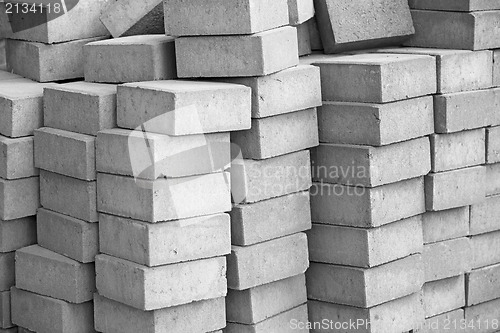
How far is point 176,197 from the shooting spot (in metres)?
4.22

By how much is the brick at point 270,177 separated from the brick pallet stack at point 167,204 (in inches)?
5.8

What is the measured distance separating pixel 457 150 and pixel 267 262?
1181 mm

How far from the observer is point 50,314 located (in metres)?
4.80

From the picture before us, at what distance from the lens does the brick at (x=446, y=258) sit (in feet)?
16.8

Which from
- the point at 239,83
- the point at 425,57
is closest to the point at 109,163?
the point at 239,83

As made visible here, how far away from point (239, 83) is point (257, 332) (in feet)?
3.77

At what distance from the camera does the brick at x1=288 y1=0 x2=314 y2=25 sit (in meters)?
4.95

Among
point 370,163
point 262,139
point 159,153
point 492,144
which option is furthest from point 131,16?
point 492,144

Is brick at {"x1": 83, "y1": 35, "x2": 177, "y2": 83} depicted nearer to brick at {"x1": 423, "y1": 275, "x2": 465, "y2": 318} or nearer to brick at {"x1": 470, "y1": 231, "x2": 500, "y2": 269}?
brick at {"x1": 423, "y1": 275, "x2": 465, "y2": 318}

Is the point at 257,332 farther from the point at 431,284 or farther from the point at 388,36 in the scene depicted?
the point at 388,36

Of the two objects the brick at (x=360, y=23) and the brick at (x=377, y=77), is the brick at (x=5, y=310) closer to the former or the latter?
the brick at (x=377, y=77)

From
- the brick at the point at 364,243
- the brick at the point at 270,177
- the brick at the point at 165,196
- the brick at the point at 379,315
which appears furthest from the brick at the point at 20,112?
the brick at the point at 379,315

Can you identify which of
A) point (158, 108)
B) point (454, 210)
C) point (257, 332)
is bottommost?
point (257, 332)

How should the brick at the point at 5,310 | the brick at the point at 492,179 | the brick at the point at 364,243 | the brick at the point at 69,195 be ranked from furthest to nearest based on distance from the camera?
the brick at the point at 492,179 < the brick at the point at 5,310 < the brick at the point at 364,243 < the brick at the point at 69,195
